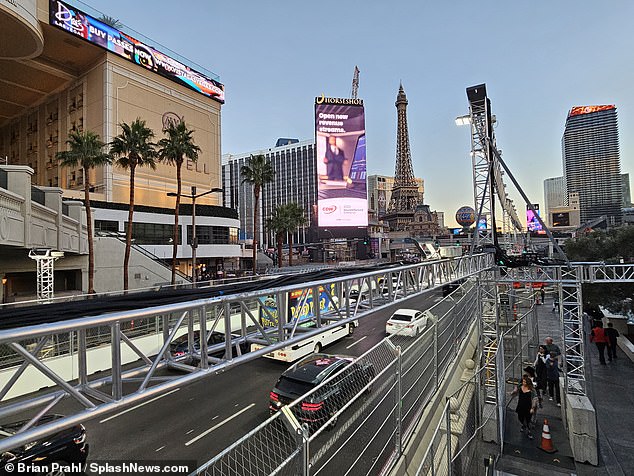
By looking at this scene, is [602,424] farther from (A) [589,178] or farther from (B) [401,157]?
(A) [589,178]

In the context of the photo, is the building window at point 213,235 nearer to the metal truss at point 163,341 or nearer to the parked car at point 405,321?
the parked car at point 405,321

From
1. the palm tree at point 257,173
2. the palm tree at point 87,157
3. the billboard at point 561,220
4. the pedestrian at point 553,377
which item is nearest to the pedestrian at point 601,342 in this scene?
the pedestrian at point 553,377

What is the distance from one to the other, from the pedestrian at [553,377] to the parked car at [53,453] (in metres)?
13.6

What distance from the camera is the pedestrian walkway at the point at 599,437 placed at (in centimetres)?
858

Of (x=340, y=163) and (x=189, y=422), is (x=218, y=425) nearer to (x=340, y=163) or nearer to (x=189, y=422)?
(x=189, y=422)

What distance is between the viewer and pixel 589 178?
656ft

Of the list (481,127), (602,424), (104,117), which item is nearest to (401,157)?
(104,117)

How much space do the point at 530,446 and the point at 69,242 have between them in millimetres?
24393

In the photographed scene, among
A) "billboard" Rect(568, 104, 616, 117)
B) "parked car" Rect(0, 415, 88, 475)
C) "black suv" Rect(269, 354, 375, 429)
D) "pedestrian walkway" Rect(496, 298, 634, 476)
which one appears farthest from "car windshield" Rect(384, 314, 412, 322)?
"billboard" Rect(568, 104, 616, 117)

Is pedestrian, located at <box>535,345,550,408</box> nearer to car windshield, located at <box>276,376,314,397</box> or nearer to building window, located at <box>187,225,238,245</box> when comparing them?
car windshield, located at <box>276,376,314,397</box>

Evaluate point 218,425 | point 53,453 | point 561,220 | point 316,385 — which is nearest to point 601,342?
point 316,385

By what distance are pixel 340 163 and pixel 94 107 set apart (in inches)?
1256

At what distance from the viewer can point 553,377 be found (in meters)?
12.0

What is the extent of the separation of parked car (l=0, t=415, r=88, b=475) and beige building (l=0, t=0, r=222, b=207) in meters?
35.4
